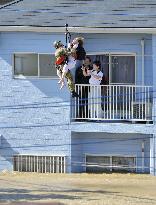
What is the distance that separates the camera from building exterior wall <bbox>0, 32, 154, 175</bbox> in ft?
66.8

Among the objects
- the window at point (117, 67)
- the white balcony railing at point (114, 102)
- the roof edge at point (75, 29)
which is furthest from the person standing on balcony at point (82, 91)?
the roof edge at point (75, 29)

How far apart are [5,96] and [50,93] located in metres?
1.29

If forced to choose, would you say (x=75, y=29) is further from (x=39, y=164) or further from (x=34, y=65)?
(x=39, y=164)

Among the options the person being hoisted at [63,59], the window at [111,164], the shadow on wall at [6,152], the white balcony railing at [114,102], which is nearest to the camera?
the person being hoisted at [63,59]

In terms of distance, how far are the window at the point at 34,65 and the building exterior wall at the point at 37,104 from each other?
15cm

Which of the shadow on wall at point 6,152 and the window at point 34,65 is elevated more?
the window at point 34,65

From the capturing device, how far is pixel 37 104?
20.7 meters

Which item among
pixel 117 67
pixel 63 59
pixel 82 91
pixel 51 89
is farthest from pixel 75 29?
pixel 63 59

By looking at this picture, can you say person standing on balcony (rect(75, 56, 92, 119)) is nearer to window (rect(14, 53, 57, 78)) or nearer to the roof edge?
window (rect(14, 53, 57, 78))

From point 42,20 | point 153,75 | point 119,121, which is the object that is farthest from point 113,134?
point 42,20

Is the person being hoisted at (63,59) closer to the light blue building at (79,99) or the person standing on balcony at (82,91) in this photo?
the person standing on balcony at (82,91)

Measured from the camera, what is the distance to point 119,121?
66.3 feet

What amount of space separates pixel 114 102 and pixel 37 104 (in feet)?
7.00

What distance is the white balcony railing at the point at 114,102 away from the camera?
65.7ft
